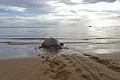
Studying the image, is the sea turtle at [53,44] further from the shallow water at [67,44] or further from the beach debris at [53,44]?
the shallow water at [67,44]

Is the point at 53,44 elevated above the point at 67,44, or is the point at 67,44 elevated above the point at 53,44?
the point at 53,44

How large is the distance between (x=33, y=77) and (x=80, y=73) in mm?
2012

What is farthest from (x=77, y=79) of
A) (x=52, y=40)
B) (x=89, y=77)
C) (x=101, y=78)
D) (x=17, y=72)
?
(x=52, y=40)

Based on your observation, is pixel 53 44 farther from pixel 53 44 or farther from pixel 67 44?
pixel 67 44

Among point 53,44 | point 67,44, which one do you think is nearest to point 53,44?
point 53,44

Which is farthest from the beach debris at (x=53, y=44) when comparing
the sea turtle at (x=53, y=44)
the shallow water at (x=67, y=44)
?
the shallow water at (x=67, y=44)

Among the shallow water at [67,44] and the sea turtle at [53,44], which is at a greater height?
the sea turtle at [53,44]

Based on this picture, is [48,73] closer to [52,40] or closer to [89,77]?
[89,77]

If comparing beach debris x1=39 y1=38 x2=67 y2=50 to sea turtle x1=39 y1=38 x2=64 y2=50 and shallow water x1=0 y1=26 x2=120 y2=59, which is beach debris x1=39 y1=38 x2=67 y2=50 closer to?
sea turtle x1=39 y1=38 x2=64 y2=50

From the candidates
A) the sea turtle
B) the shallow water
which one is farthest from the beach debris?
the shallow water

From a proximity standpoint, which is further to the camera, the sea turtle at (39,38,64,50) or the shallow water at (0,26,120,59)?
the sea turtle at (39,38,64,50)

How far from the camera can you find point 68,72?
26.3 feet

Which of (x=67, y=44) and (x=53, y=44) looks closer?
(x=53, y=44)

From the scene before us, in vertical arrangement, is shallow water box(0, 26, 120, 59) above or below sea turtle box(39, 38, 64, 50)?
below
